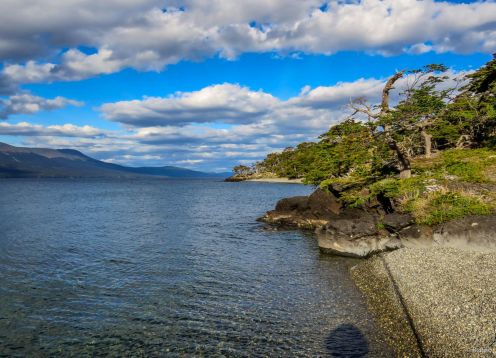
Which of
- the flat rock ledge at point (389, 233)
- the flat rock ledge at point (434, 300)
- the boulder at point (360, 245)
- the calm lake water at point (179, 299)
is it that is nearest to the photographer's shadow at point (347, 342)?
the calm lake water at point (179, 299)

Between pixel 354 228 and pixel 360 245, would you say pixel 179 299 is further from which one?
pixel 354 228

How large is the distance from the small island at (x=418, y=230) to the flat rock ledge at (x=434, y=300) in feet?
0.15

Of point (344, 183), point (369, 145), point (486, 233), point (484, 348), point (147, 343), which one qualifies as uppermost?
point (369, 145)

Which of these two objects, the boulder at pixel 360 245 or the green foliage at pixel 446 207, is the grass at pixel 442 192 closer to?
the green foliage at pixel 446 207

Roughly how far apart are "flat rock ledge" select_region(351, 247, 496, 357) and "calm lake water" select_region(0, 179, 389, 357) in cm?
109

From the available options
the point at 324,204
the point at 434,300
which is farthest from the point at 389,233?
the point at 324,204

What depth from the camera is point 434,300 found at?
17062mm

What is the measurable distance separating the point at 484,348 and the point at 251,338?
29.7 ft

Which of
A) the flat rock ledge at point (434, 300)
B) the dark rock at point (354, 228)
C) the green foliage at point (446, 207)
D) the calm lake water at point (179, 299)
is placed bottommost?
the calm lake water at point (179, 299)

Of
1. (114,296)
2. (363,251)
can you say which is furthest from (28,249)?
(363,251)

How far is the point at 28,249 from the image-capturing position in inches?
1369

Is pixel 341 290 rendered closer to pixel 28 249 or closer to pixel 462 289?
pixel 462 289

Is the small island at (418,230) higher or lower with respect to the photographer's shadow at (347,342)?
higher

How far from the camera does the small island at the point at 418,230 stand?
15.0 m
